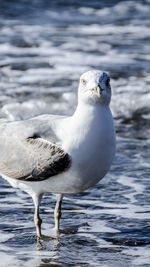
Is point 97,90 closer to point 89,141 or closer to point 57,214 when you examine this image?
point 89,141

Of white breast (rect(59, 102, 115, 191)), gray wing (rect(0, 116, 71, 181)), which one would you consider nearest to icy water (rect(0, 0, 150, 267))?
gray wing (rect(0, 116, 71, 181))

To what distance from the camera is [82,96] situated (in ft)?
17.7

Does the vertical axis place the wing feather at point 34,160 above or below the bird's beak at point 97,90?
below

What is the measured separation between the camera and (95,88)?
521cm

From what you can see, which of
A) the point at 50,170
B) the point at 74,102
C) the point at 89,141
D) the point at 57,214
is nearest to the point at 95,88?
the point at 89,141

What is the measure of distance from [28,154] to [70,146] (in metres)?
0.53

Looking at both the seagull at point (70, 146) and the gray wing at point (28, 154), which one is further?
the gray wing at point (28, 154)

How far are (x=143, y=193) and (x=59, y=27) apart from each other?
9.62 metres

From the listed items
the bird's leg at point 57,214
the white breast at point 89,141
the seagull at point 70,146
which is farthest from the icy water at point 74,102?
the white breast at point 89,141

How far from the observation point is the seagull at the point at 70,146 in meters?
5.30

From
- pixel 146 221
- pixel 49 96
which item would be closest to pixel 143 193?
pixel 146 221

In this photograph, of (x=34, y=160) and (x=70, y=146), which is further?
(x=34, y=160)

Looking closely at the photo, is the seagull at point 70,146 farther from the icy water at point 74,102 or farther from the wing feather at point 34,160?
the icy water at point 74,102

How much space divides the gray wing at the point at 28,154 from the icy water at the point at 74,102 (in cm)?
55
